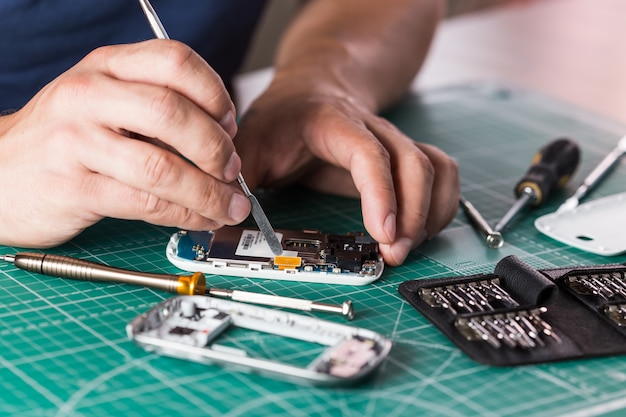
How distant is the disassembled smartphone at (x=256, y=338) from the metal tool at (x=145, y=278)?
0.12ft

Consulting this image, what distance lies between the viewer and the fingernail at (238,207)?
1.11m

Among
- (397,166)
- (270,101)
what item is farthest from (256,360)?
(270,101)

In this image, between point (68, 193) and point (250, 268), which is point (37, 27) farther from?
point (250, 268)

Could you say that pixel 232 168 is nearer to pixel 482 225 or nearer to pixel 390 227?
pixel 390 227

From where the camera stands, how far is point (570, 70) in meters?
2.46

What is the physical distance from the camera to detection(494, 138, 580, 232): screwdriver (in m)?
1.44

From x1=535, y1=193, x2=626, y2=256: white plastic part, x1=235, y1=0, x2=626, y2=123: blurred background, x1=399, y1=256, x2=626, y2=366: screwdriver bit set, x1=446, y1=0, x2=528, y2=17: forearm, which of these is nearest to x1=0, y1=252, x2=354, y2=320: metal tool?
x1=399, y1=256, x2=626, y2=366: screwdriver bit set

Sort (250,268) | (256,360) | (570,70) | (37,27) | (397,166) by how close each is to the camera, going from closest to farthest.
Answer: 1. (256,360)
2. (250,268)
3. (397,166)
4. (37,27)
5. (570,70)

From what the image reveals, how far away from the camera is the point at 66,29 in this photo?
167cm

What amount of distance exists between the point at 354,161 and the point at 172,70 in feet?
1.13

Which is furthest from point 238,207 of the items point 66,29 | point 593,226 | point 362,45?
point 362,45

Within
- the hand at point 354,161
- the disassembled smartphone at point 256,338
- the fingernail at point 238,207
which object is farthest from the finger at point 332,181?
the disassembled smartphone at point 256,338

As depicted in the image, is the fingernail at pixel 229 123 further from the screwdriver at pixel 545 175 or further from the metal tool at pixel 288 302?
the screwdriver at pixel 545 175

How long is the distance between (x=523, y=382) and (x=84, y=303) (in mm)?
519
